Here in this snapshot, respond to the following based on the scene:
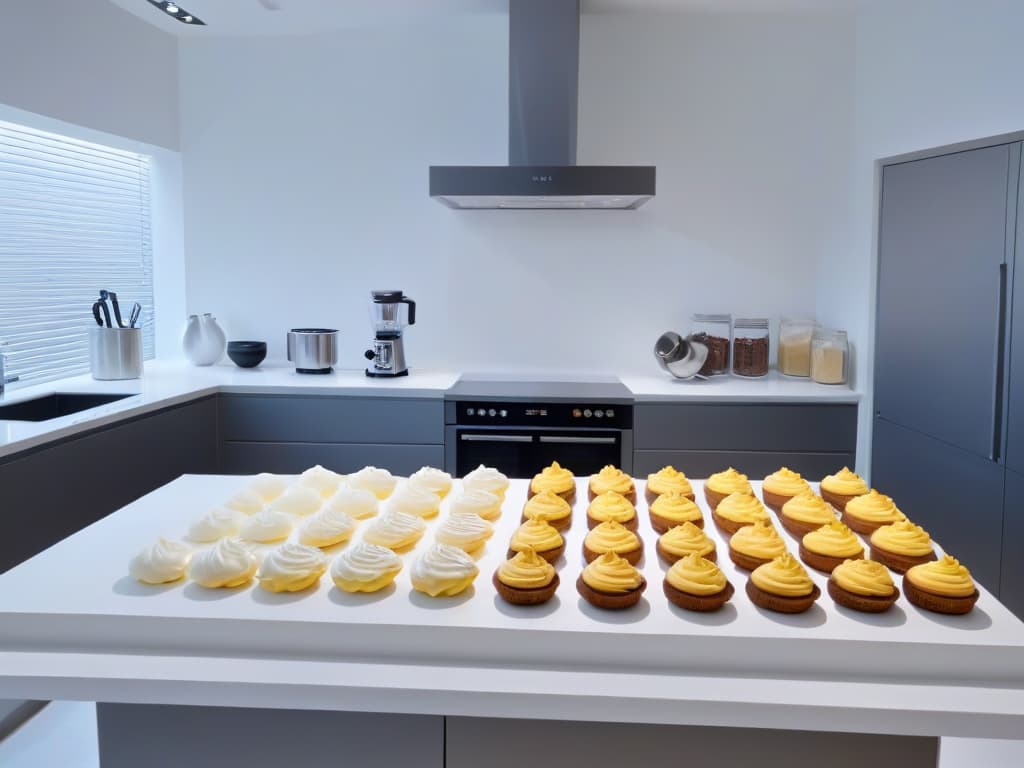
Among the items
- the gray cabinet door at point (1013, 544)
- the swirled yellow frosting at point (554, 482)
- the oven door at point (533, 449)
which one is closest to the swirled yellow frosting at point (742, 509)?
the swirled yellow frosting at point (554, 482)

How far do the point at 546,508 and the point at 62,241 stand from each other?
2.78m

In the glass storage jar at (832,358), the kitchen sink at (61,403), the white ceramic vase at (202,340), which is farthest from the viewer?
the white ceramic vase at (202,340)

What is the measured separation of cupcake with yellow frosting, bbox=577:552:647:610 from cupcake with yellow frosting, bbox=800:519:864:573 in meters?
0.31

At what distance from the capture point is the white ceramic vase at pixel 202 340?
12.7 feet

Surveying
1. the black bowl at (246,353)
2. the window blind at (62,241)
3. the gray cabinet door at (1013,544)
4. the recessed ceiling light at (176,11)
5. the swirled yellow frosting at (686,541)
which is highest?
the recessed ceiling light at (176,11)

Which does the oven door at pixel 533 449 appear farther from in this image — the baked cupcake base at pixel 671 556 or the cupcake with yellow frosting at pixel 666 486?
the baked cupcake base at pixel 671 556

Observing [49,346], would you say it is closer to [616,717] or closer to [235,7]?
[235,7]

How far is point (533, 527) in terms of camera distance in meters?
1.42

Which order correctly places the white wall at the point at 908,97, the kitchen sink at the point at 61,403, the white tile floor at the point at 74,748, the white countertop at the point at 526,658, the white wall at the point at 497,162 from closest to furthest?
the white countertop at the point at 526,658 → the white tile floor at the point at 74,748 → the white wall at the point at 908,97 → the kitchen sink at the point at 61,403 → the white wall at the point at 497,162

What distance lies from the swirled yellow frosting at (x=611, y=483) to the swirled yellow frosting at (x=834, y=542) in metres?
0.41

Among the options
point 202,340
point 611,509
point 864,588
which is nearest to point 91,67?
point 202,340

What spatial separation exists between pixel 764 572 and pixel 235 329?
3.35 meters

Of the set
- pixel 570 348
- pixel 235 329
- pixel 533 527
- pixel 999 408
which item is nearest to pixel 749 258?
pixel 570 348

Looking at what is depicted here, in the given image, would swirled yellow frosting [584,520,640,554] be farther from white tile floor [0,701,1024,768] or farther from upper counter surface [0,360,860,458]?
upper counter surface [0,360,860,458]
